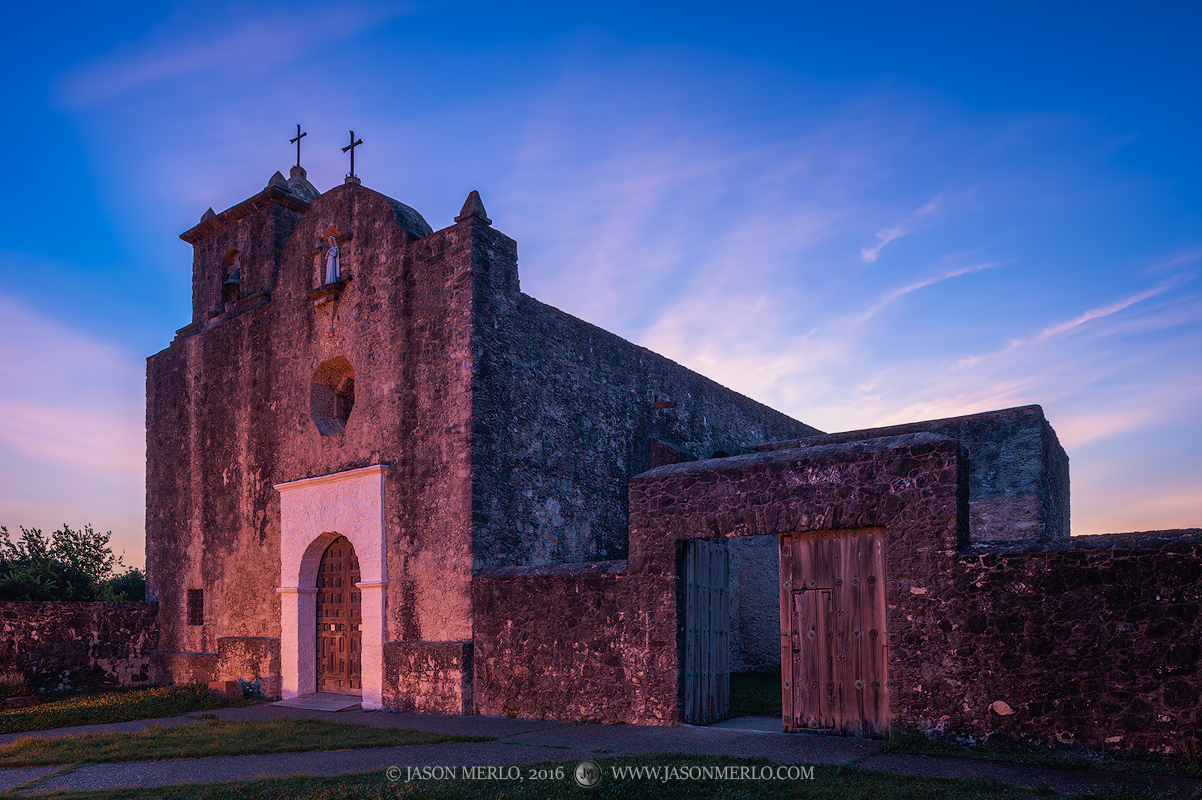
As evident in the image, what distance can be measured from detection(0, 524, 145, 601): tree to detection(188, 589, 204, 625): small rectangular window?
3.39m

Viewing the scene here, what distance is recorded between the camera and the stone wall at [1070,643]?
6.32m

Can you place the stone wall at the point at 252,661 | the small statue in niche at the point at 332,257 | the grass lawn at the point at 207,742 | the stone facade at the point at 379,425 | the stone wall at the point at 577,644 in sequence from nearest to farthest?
1. the grass lawn at the point at 207,742
2. the stone wall at the point at 577,644
3. the stone facade at the point at 379,425
4. the stone wall at the point at 252,661
5. the small statue in niche at the point at 332,257

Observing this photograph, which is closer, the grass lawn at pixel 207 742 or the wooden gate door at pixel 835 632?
the wooden gate door at pixel 835 632

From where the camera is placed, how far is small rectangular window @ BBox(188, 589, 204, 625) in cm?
1495

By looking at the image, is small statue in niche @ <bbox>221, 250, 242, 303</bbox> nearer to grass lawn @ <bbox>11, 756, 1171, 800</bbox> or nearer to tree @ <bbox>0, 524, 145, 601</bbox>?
tree @ <bbox>0, 524, 145, 601</bbox>

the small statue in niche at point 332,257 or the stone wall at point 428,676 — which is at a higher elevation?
the small statue in niche at point 332,257

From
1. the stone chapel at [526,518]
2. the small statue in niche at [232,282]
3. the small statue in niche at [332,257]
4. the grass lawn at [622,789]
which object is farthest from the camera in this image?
the small statue in niche at [232,282]

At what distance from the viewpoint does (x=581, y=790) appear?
→ 18.8ft

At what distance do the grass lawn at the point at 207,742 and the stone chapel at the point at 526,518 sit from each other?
166cm

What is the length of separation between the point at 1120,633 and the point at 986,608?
0.95 meters

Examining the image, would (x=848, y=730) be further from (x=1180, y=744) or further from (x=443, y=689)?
(x=443, y=689)

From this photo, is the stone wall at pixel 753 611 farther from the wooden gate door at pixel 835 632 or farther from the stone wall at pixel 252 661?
the stone wall at pixel 252 661

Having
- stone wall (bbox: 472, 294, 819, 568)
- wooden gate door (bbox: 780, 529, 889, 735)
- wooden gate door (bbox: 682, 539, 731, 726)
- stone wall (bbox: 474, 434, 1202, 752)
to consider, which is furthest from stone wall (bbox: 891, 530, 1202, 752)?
stone wall (bbox: 472, 294, 819, 568)

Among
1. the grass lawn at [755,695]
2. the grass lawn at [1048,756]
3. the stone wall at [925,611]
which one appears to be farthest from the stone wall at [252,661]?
the grass lawn at [1048,756]
